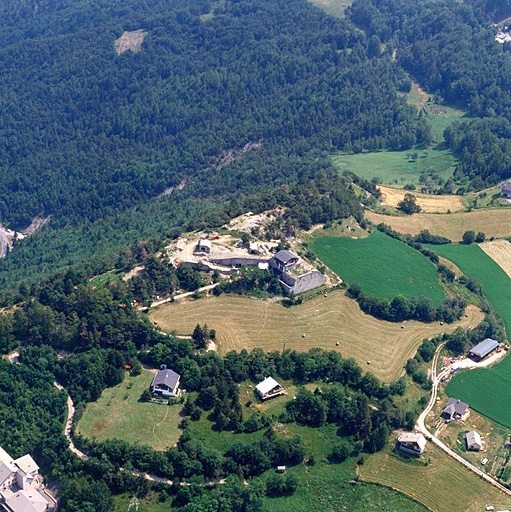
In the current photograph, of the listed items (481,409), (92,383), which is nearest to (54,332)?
(92,383)

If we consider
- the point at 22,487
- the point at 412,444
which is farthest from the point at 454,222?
the point at 22,487

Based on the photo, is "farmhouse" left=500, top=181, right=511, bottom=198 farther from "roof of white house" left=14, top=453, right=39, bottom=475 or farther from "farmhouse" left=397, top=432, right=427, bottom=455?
"roof of white house" left=14, top=453, right=39, bottom=475

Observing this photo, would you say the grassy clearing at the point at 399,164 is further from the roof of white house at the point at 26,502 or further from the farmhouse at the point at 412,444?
the roof of white house at the point at 26,502

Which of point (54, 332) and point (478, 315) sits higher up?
point (54, 332)

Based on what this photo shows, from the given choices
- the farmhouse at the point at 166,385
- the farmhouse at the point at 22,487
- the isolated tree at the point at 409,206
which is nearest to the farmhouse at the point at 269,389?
the farmhouse at the point at 166,385

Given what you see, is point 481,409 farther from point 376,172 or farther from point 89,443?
point 376,172
